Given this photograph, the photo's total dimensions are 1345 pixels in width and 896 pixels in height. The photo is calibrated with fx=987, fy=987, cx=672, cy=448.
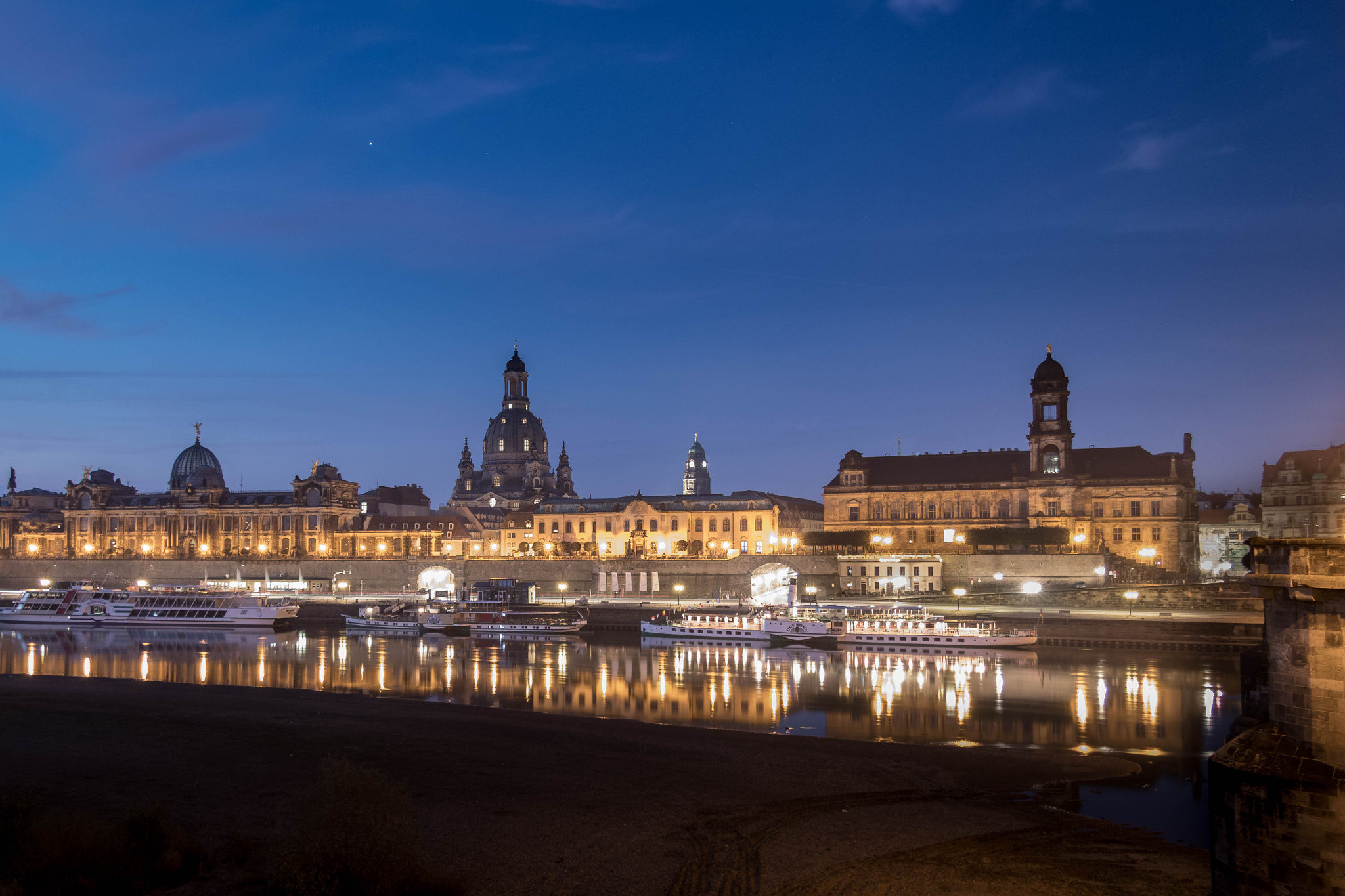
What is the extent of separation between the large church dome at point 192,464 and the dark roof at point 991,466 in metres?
87.8

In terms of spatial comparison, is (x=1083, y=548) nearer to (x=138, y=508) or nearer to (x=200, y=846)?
(x=200, y=846)

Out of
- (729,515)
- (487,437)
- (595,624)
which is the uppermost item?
(487,437)

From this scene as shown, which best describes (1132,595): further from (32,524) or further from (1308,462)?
(32,524)

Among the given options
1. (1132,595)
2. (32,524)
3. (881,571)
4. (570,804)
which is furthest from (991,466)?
(32,524)

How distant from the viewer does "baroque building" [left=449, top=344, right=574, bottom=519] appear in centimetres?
15150

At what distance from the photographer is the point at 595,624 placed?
72.2 m

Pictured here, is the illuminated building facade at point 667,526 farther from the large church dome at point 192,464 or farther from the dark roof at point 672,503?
the large church dome at point 192,464

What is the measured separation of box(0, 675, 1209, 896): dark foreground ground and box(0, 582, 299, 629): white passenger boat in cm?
4221

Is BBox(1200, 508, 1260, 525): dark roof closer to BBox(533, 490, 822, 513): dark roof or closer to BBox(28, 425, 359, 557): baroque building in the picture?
BBox(533, 490, 822, 513): dark roof

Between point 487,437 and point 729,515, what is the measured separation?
7119 cm

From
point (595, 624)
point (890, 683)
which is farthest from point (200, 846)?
point (595, 624)

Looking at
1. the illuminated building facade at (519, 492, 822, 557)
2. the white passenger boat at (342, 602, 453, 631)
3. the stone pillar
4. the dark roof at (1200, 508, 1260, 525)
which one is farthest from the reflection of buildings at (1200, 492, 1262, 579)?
the stone pillar

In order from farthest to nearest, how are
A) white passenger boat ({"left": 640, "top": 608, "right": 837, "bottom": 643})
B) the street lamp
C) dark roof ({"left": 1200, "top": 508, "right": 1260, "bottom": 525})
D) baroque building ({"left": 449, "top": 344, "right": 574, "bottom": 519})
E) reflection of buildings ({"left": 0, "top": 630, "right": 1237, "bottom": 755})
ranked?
1. baroque building ({"left": 449, "top": 344, "right": 574, "bottom": 519})
2. dark roof ({"left": 1200, "top": 508, "right": 1260, "bottom": 525})
3. the street lamp
4. white passenger boat ({"left": 640, "top": 608, "right": 837, "bottom": 643})
5. reflection of buildings ({"left": 0, "top": 630, "right": 1237, "bottom": 755})

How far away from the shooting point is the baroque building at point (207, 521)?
120625 millimetres
